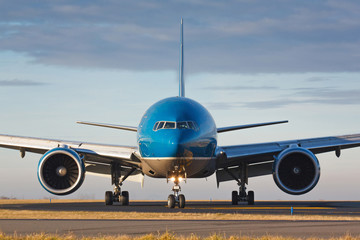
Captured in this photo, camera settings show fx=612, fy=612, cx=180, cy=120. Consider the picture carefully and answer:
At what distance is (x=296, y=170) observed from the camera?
28.2m

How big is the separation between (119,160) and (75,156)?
3.13 m

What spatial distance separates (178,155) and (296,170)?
20.4 feet

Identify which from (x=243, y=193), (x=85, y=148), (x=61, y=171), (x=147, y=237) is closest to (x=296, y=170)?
(x=243, y=193)

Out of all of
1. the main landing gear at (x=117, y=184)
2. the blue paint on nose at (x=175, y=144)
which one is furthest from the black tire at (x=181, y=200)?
the main landing gear at (x=117, y=184)

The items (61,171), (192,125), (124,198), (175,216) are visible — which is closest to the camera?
(175,216)

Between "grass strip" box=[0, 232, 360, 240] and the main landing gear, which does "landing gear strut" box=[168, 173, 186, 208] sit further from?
"grass strip" box=[0, 232, 360, 240]

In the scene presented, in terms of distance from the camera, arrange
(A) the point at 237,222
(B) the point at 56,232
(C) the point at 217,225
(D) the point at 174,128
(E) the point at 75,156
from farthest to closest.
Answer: (E) the point at 75,156
(D) the point at 174,128
(A) the point at 237,222
(C) the point at 217,225
(B) the point at 56,232

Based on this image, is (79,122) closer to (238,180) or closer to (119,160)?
(119,160)

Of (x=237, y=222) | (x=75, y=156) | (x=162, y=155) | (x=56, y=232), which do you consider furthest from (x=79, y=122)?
(x=56, y=232)

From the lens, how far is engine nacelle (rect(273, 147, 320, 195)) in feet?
90.7

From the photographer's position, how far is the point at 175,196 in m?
25.8

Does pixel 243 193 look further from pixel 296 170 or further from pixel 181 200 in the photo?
pixel 181 200

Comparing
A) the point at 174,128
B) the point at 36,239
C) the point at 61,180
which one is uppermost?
the point at 174,128

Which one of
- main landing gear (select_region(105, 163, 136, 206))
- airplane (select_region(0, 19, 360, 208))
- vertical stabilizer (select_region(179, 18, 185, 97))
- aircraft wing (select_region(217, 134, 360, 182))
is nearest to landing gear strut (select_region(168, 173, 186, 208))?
airplane (select_region(0, 19, 360, 208))
